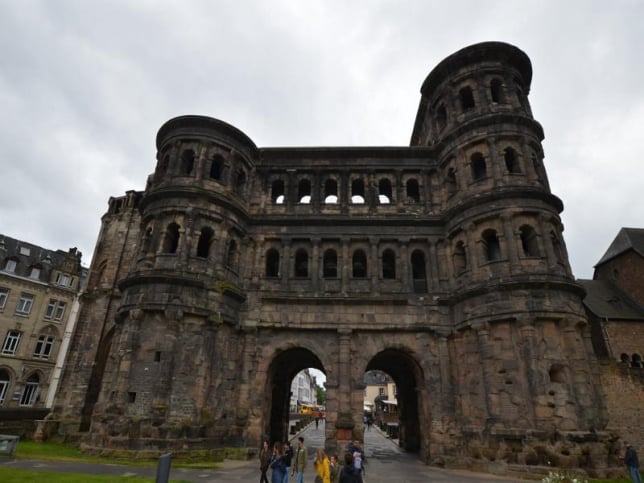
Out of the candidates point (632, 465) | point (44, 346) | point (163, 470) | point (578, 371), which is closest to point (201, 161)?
point (163, 470)

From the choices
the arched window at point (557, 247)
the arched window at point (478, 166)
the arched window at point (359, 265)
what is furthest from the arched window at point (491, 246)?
the arched window at point (359, 265)

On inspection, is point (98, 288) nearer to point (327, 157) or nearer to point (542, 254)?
point (327, 157)

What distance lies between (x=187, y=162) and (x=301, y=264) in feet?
30.1

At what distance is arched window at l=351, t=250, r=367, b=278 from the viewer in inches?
897

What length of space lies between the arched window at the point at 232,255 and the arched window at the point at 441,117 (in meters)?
14.9

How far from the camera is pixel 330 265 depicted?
23.5 m

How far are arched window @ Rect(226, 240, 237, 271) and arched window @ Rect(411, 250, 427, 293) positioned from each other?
1026 centimetres

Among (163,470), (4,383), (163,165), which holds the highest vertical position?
(163,165)

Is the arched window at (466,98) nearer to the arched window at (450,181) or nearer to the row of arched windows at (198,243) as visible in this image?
the arched window at (450,181)

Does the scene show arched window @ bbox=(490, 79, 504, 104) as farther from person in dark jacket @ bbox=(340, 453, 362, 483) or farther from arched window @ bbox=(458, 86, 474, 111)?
person in dark jacket @ bbox=(340, 453, 362, 483)

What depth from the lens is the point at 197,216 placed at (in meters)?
20.3

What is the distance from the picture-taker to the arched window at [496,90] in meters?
22.0

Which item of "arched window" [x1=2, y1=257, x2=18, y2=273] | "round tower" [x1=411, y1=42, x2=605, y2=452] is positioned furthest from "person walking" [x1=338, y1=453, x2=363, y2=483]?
"arched window" [x1=2, y1=257, x2=18, y2=273]

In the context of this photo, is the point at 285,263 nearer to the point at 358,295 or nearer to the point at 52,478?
the point at 358,295
